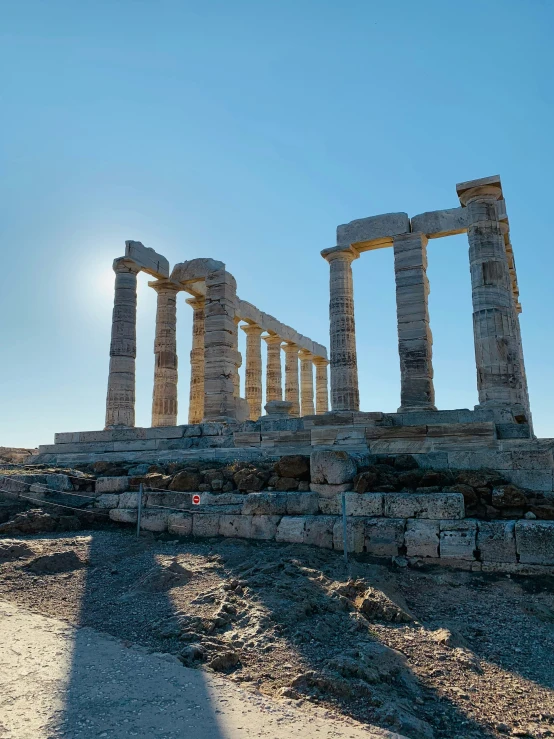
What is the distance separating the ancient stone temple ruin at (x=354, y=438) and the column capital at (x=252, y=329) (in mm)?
227

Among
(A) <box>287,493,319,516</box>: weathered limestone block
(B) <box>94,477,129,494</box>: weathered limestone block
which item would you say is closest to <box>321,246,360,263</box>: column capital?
(B) <box>94,477,129,494</box>: weathered limestone block

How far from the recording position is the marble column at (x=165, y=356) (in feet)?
76.6

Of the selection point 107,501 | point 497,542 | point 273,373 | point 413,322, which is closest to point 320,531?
point 497,542

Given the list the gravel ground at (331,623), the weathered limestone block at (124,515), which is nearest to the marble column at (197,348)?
the weathered limestone block at (124,515)

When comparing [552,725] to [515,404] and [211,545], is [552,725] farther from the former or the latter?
[515,404]

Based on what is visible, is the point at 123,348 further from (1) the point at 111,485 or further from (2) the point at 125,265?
(1) the point at 111,485

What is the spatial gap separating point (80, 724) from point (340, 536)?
6.15m

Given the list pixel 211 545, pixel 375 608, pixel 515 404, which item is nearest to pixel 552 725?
pixel 375 608

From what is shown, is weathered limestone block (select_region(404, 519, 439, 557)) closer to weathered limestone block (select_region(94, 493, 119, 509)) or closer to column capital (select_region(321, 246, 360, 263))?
weathered limestone block (select_region(94, 493, 119, 509))

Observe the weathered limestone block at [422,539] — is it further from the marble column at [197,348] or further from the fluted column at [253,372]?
the fluted column at [253,372]

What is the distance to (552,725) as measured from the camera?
460 cm

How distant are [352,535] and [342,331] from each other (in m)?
11.3

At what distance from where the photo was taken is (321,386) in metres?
36.7

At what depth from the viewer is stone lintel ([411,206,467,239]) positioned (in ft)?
59.6
